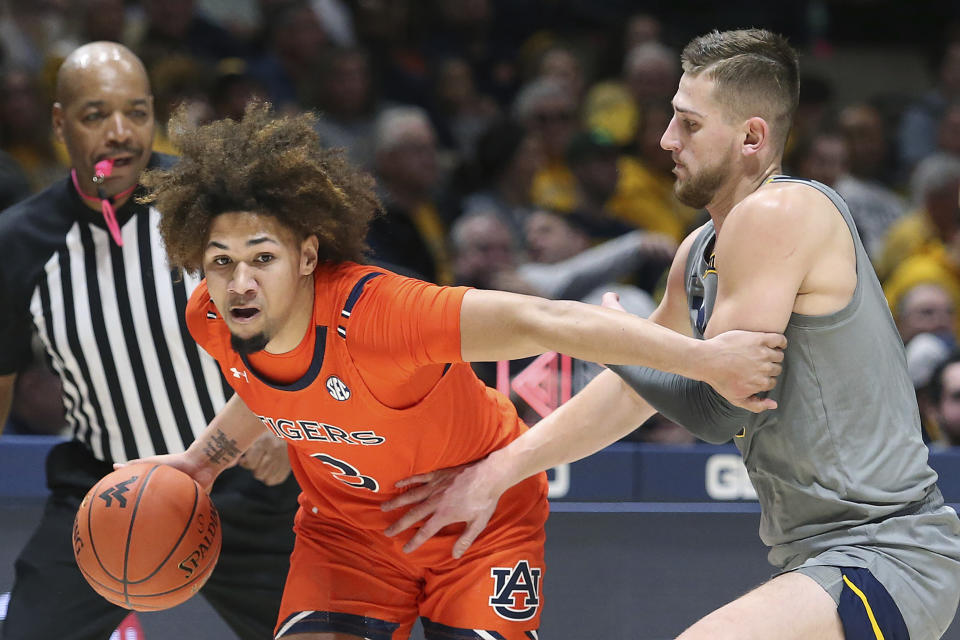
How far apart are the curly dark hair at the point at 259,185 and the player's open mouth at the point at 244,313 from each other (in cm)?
21

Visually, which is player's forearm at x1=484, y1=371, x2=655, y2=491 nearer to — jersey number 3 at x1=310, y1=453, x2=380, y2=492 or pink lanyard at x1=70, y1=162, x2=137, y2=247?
jersey number 3 at x1=310, y1=453, x2=380, y2=492

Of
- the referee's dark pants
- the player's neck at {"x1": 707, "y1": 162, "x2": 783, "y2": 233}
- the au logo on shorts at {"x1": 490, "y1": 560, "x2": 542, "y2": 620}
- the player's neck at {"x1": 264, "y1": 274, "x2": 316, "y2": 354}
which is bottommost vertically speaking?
the referee's dark pants

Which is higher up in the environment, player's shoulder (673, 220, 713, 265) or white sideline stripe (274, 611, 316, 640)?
player's shoulder (673, 220, 713, 265)

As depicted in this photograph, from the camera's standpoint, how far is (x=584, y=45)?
8.41 meters

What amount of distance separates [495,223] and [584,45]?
3365mm

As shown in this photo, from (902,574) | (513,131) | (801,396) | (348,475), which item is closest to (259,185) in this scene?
(348,475)

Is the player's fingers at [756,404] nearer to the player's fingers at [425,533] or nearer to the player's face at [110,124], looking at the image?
the player's fingers at [425,533]

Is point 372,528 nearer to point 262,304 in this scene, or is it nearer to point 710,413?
point 262,304

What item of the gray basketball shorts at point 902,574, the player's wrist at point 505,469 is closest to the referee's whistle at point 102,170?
the player's wrist at point 505,469

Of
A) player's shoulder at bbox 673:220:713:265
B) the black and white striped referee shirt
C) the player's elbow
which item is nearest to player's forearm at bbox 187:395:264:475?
the black and white striped referee shirt

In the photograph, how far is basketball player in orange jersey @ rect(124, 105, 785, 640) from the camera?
9.16 feet

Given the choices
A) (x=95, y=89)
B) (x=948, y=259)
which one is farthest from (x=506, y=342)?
(x=948, y=259)

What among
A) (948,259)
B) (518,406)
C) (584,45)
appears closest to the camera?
(518,406)

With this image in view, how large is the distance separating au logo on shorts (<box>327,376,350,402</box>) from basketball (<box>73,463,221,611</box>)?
1.99ft
